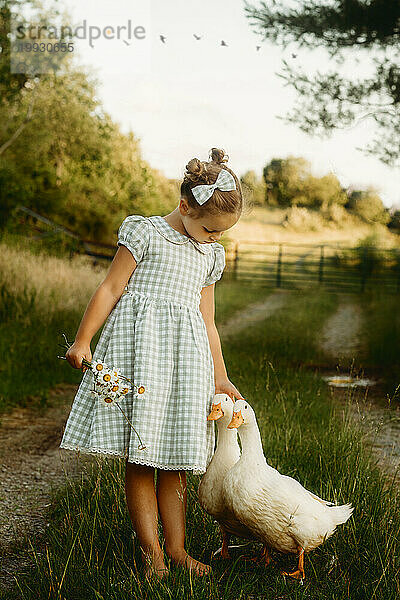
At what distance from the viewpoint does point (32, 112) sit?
12.3 m

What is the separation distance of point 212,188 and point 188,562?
1293mm

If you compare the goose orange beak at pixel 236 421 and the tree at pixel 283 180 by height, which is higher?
the tree at pixel 283 180

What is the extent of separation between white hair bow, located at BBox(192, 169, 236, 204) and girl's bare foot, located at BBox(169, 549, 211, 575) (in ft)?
4.04

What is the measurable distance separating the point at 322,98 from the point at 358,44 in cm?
62

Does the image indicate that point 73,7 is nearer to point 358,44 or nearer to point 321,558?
point 358,44

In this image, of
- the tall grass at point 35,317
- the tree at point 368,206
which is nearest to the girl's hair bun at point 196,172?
the tall grass at point 35,317

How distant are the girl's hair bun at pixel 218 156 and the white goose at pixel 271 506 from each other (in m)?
0.88

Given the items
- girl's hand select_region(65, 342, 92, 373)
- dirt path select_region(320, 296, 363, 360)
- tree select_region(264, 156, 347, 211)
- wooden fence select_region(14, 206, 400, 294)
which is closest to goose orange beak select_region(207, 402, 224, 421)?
girl's hand select_region(65, 342, 92, 373)

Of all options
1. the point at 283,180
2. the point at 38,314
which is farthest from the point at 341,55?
the point at 38,314

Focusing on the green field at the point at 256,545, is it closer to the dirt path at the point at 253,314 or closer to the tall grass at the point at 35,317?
the tall grass at the point at 35,317

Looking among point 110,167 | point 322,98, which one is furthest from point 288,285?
point 110,167

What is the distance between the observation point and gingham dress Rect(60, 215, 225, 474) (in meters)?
2.39

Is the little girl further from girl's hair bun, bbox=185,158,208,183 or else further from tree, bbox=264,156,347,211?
tree, bbox=264,156,347,211

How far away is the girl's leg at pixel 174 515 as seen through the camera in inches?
96.2
